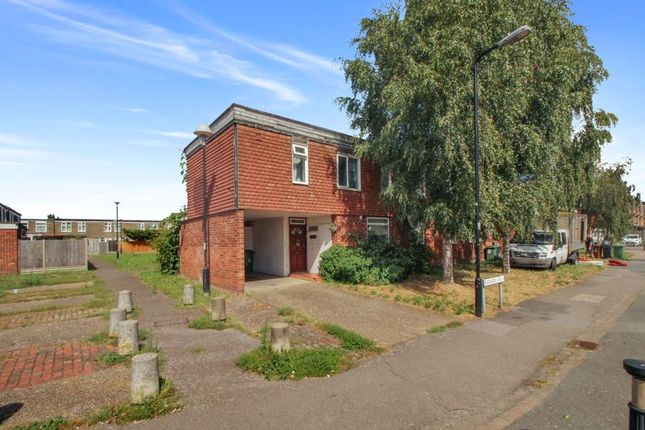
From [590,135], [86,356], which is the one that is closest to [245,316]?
[86,356]

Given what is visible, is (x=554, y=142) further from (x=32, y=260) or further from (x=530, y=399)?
(x=32, y=260)

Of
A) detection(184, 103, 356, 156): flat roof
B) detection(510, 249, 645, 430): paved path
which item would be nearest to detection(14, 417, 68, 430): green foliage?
detection(510, 249, 645, 430): paved path

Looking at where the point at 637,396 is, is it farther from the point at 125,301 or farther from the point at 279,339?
the point at 125,301

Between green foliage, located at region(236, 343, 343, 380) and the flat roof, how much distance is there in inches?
335

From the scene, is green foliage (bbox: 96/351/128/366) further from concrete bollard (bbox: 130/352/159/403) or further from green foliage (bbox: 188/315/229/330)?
green foliage (bbox: 188/315/229/330)

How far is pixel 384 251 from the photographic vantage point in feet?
49.1

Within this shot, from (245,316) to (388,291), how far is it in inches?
196

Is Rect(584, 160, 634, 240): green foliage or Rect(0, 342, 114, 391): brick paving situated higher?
Rect(584, 160, 634, 240): green foliage

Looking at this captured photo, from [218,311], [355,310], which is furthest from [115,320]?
[355,310]

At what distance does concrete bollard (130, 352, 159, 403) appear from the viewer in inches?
180

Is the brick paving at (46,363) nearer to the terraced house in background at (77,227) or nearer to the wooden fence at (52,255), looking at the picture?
the wooden fence at (52,255)

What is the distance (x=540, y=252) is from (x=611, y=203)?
15.3 metres

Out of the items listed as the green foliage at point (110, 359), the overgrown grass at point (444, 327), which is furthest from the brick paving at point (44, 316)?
the overgrown grass at point (444, 327)

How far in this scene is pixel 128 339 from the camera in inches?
254
